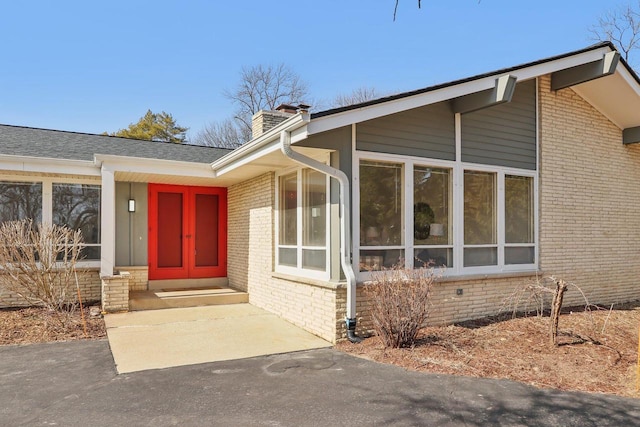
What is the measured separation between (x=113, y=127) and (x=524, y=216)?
96.3 ft

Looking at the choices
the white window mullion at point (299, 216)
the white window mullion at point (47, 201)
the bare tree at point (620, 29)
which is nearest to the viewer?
the white window mullion at point (299, 216)

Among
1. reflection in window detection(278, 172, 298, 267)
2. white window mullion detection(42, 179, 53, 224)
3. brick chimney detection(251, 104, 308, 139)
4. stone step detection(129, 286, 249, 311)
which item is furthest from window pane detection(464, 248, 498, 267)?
white window mullion detection(42, 179, 53, 224)

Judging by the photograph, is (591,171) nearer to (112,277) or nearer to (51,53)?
(112,277)

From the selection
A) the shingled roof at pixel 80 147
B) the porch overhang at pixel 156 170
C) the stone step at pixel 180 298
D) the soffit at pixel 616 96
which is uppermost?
the soffit at pixel 616 96

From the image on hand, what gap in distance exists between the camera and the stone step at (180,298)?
8688 millimetres

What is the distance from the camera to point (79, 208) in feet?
30.5

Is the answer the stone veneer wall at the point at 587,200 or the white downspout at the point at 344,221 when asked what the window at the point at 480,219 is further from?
the white downspout at the point at 344,221

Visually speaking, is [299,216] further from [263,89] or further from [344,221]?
[263,89]

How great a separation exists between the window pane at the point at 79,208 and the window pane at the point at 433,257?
653 centimetres

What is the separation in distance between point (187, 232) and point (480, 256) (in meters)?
6.66

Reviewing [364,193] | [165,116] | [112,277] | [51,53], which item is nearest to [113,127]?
[165,116]

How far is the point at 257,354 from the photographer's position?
19.2ft

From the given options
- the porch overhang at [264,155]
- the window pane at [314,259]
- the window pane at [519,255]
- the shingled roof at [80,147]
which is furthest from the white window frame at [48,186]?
the window pane at [519,255]

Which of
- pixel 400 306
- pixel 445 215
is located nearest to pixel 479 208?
pixel 445 215
